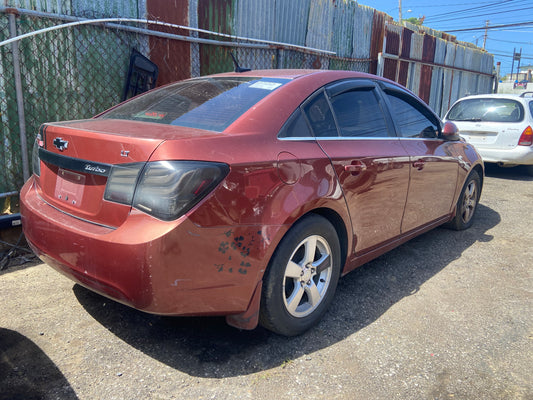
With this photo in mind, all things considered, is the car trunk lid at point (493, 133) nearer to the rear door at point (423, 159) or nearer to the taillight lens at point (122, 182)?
the rear door at point (423, 159)

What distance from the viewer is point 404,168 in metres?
3.50

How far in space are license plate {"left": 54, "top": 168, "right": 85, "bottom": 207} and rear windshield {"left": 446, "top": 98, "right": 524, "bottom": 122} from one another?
8.00 metres

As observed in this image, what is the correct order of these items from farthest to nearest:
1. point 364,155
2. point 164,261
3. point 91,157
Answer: point 364,155
point 91,157
point 164,261

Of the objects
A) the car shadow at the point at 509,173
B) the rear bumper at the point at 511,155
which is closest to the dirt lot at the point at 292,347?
the rear bumper at the point at 511,155

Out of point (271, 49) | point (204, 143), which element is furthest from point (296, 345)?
point (271, 49)

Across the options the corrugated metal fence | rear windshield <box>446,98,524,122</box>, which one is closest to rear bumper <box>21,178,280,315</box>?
the corrugated metal fence

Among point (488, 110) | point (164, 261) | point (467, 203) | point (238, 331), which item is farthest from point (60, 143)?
point (488, 110)

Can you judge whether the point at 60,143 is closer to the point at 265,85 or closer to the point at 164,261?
the point at 164,261

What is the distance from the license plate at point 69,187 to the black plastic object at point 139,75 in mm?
2546

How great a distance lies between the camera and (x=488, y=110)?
8.48 meters

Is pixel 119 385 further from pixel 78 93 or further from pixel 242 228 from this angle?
pixel 78 93

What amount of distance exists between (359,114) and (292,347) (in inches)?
67.9

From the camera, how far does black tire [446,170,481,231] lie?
4.85 meters

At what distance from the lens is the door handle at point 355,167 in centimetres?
292
